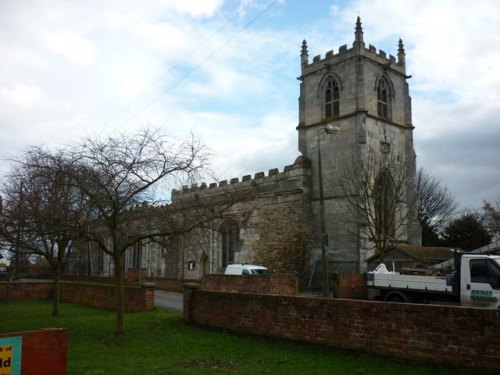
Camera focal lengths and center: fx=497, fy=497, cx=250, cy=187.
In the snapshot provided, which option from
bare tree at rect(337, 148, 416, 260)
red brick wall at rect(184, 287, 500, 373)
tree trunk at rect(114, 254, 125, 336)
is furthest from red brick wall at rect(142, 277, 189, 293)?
red brick wall at rect(184, 287, 500, 373)

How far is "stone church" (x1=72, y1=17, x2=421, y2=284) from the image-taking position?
3088 cm

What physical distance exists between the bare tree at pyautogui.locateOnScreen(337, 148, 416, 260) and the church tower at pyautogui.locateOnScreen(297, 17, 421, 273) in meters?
0.08

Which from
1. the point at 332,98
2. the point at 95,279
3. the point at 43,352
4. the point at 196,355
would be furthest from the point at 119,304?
the point at 332,98

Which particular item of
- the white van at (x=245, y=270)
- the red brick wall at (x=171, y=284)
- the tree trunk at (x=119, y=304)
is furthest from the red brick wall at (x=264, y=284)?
the tree trunk at (x=119, y=304)

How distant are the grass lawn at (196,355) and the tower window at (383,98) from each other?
23.4 meters

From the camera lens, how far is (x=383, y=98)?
33.5 meters

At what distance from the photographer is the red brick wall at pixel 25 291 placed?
24812mm

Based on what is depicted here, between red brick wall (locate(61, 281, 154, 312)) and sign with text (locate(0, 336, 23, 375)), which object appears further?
red brick wall (locate(61, 281, 154, 312))

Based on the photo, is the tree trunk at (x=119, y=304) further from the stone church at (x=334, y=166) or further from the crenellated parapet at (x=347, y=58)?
the crenellated parapet at (x=347, y=58)

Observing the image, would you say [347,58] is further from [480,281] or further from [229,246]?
[480,281]

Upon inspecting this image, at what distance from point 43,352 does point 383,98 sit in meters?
Answer: 31.1

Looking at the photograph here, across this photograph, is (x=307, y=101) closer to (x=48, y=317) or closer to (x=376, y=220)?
(x=376, y=220)

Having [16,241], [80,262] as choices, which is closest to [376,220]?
[16,241]

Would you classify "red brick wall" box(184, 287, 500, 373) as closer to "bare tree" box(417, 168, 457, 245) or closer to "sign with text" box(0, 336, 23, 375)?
"sign with text" box(0, 336, 23, 375)
